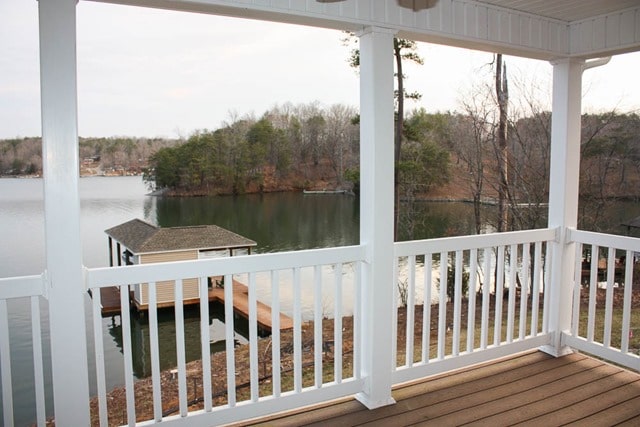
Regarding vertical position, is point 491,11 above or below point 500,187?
above

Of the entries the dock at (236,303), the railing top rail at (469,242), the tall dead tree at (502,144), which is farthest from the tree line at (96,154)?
the tall dead tree at (502,144)

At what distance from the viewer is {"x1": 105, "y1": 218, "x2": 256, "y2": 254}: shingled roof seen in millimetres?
3984

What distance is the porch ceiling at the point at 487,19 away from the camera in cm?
238

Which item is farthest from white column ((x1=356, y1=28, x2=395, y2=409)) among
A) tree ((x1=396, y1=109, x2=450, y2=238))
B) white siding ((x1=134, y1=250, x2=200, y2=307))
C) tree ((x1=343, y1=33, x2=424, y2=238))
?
tree ((x1=396, y1=109, x2=450, y2=238))

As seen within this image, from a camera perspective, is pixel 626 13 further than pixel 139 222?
No

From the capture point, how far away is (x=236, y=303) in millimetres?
6629

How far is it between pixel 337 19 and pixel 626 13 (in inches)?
76.3

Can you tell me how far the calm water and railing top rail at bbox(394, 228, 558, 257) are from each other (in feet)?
5.18

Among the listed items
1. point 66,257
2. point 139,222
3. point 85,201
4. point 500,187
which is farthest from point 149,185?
point 500,187

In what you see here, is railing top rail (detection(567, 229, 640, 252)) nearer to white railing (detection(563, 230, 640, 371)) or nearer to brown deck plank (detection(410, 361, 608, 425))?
→ white railing (detection(563, 230, 640, 371))

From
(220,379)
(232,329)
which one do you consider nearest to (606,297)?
(232,329)

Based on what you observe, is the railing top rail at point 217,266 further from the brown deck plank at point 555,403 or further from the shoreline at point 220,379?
the shoreline at point 220,379

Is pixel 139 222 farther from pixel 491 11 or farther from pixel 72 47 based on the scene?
pixel 491 11

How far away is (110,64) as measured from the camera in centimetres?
611
